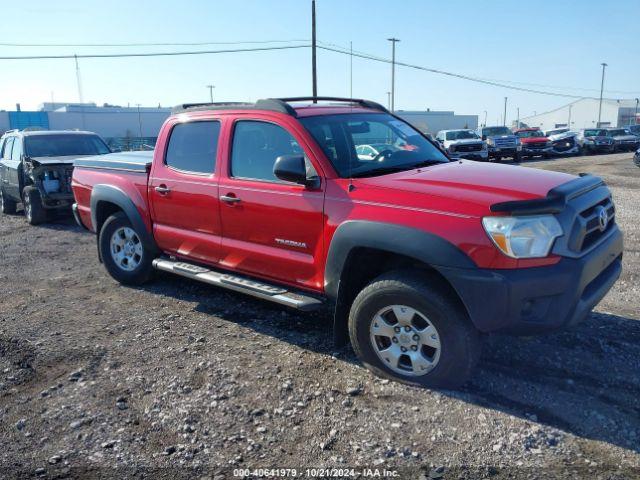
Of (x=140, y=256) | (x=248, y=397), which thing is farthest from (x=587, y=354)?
(x=140, y=256)

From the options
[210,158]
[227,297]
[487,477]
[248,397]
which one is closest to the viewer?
[487,477]

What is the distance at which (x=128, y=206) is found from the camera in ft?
19.1

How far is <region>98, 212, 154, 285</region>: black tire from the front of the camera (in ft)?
19.8

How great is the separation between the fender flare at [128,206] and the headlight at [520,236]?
3636 millimetres

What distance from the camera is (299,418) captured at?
11.6 ft

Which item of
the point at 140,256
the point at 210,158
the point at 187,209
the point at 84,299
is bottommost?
the point at 84,299

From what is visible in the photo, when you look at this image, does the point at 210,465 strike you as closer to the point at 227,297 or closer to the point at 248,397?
the point at 248,397

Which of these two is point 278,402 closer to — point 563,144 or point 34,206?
point 34,206

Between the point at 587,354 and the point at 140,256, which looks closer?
the point at 587,354

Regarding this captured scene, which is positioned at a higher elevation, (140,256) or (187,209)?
(187,209)

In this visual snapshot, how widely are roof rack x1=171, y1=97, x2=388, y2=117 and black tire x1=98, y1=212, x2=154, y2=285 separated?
4.59ft

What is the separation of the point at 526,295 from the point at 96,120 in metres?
61.8

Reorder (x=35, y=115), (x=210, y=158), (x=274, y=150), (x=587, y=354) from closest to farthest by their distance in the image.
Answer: (x=587, y=354), (x=274, y=150), (x=210, y=158), (x=35, y=115)

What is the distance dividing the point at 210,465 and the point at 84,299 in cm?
353
